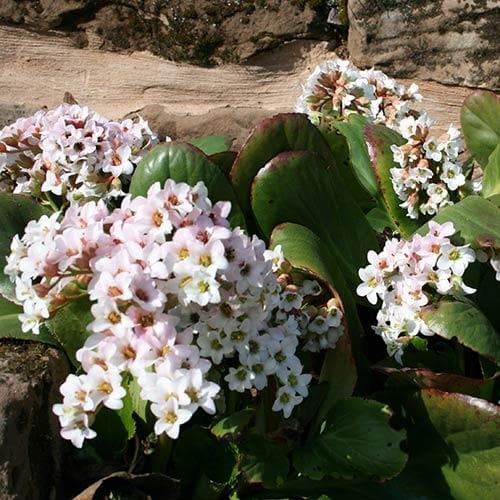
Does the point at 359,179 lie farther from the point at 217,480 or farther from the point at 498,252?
the point at 217,480

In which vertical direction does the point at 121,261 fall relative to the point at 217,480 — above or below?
above

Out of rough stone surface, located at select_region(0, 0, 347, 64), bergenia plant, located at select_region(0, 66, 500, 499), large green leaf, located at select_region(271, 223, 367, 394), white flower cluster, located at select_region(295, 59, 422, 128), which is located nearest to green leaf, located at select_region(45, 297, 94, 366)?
bergenia plant, located at select_region(0, 66, 500, 499)

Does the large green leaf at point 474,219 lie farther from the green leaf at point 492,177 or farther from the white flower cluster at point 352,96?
the white flower cluster at point 352,96

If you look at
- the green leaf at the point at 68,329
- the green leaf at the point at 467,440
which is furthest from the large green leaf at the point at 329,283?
the green leaf at the point at 68,329

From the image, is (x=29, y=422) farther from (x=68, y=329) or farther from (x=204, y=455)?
(x=204, y=455)

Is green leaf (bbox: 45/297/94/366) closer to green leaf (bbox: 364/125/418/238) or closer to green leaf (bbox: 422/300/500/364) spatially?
green leaf (bbox: 422/300/500/364)

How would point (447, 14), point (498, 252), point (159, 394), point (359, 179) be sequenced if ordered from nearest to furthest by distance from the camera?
point (159, 394) → point (498, 252) → point (359, 179) → point (447, 14)

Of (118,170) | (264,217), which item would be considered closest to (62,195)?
(118,170)
